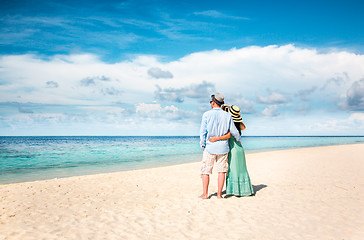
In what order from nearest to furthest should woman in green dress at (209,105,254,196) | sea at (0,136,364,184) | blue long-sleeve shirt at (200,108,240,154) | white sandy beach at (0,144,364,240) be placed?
white sandy beach at (0,144,364,240) → blue long-sleeve shirt at (200,108,240,154) → woman in green dress at (209,105,254,196) → sea at (0,136,364,184)

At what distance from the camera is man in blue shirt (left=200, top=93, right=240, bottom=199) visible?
5.70m

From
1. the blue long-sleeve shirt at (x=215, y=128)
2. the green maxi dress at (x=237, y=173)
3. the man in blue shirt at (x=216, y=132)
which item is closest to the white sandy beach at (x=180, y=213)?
the green maxi dress at (x=237, y=173)

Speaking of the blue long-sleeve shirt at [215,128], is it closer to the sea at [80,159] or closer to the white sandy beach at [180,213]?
the white sandy beach at [180,213]

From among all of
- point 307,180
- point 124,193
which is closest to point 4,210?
point 124,193

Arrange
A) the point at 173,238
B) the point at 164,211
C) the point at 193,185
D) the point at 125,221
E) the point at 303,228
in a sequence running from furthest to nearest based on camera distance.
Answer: the point at 193,185 → the point at 164,211 → the point at 125,221 → the point at 303,228 → the point at 173,238

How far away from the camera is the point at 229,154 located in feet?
20.4

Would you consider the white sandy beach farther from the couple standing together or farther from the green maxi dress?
the couple standing together

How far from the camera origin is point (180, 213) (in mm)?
5258

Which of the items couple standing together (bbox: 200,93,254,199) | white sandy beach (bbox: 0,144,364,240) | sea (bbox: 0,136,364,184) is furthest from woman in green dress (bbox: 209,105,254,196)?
sea (bbox: 0,136,364,184)

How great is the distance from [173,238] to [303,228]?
2.21 meters

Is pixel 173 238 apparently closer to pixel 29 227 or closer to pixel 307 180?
pixel 29 227

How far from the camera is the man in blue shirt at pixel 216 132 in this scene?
570 centimetres

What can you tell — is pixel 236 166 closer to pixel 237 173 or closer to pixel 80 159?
pixel 237 173

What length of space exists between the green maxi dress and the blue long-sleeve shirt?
435 millimetres
